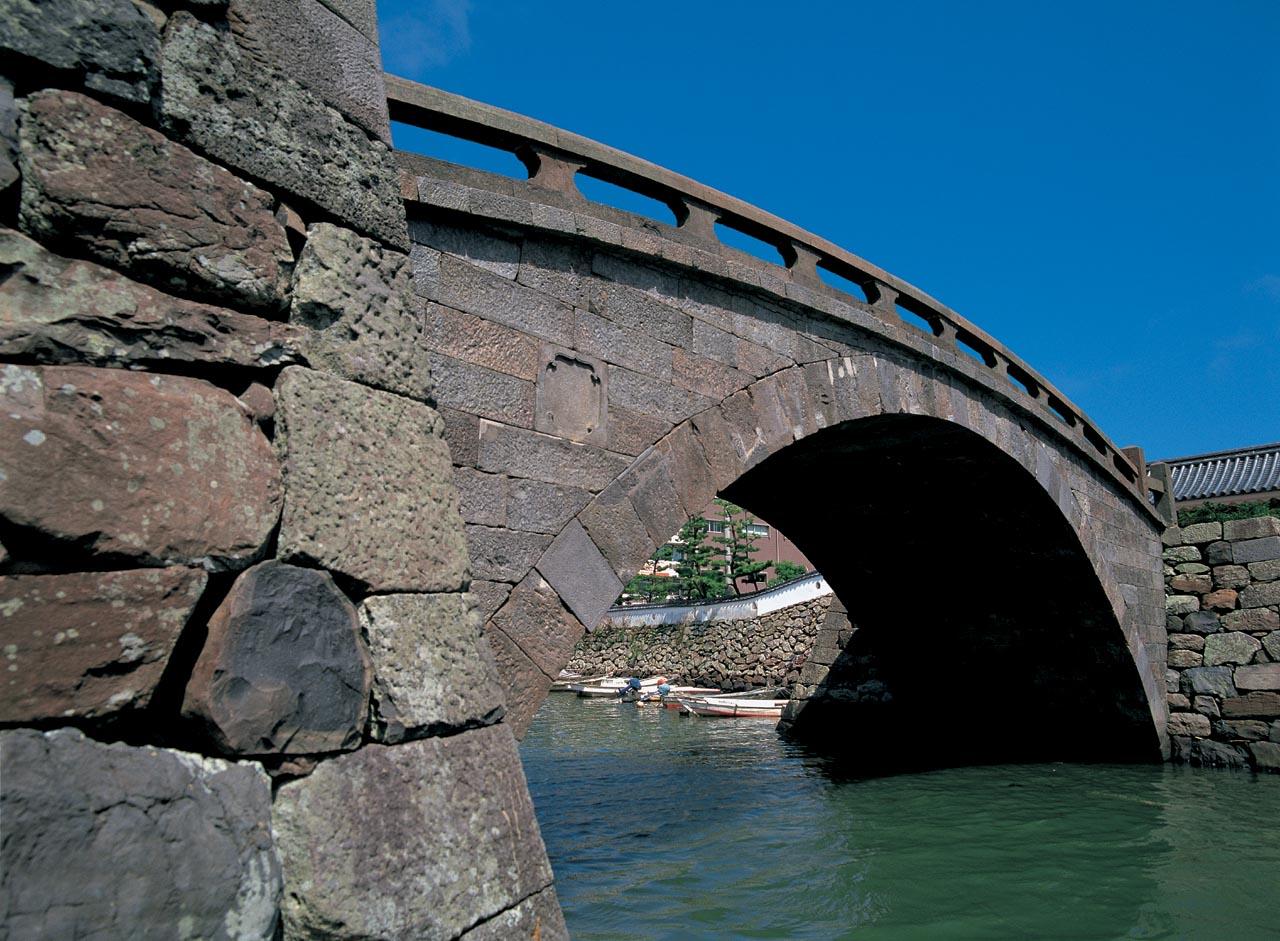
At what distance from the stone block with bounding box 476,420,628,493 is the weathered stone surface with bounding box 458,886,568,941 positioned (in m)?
2.34

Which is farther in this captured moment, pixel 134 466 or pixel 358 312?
pixel 358 312

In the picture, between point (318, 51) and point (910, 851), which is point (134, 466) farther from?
point (910, 851)

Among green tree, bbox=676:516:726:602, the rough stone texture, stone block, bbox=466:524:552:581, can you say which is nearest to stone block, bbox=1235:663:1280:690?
stone block, bbox=466:524:552:581

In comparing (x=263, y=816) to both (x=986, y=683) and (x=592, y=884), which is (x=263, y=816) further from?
(x=986, y=683)

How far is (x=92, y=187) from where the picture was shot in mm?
1728

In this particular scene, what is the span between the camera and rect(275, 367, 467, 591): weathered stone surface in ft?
6.41

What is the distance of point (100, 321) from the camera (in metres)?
1.71

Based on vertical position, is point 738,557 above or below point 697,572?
above

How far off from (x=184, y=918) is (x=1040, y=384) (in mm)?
10002

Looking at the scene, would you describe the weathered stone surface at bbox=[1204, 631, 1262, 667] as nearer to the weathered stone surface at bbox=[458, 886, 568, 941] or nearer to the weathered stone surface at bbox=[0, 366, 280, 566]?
the weathered stone surface at bbox=[458, 886, 568, 941]

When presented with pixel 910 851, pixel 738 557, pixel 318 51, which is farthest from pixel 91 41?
pixel 738 557

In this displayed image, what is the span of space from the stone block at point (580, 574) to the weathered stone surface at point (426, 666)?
2006 millimetres

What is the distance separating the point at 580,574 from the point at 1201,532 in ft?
36.2

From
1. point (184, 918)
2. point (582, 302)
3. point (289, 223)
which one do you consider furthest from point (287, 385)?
point (582, 302)
